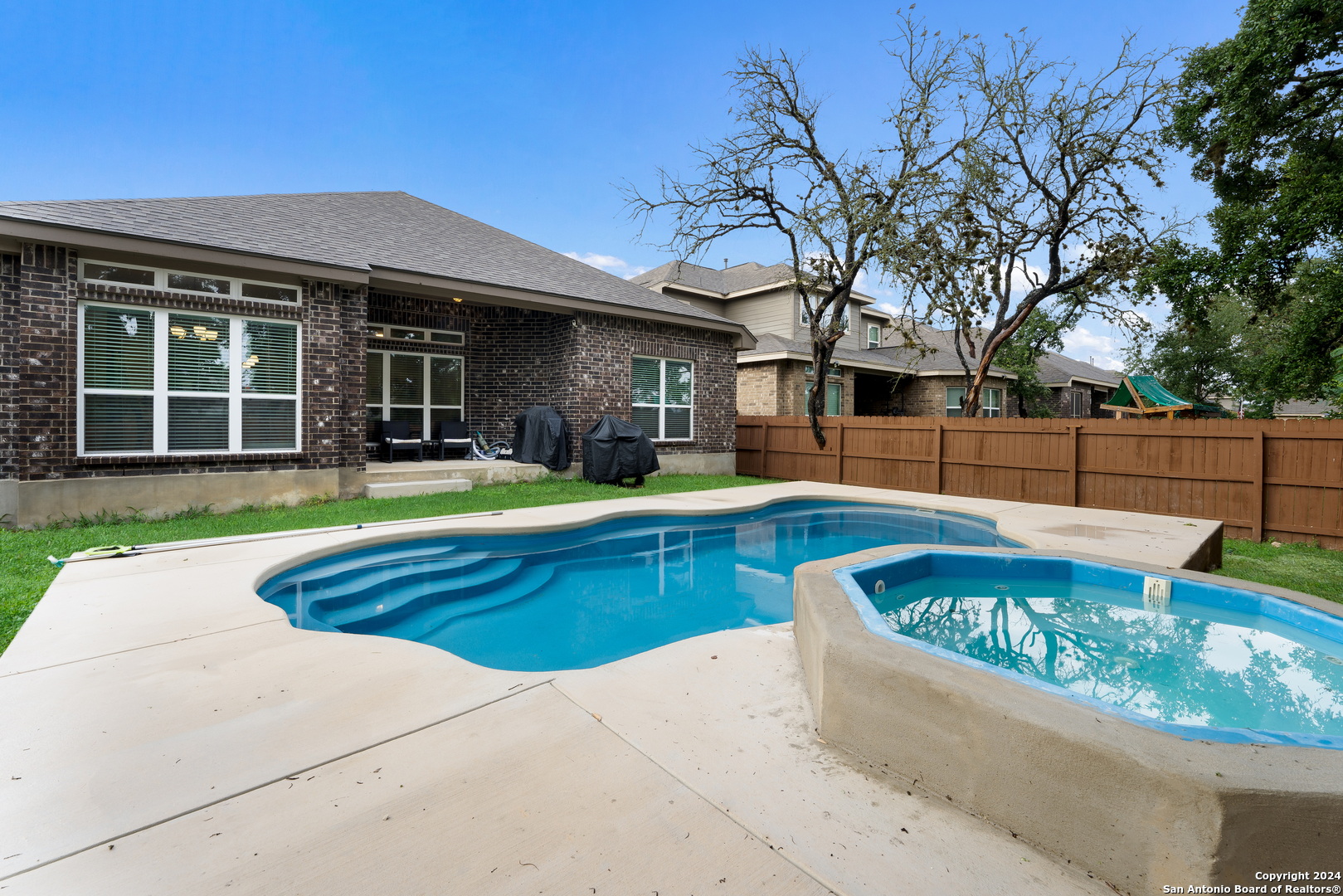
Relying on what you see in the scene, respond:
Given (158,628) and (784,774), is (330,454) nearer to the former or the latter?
(158,628)

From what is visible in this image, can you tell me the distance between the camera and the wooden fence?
24.4 ft

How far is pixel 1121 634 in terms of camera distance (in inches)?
157

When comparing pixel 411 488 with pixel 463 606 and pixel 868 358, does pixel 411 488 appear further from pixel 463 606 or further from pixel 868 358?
pixel 868 358

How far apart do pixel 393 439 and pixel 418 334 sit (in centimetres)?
218

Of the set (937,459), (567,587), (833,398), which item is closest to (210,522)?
(567,587)

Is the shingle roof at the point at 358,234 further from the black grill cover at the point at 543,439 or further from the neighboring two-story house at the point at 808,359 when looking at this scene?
the neighboring two-story house at the point at 808,359

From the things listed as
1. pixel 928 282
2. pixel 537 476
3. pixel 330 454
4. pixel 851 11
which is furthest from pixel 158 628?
pixel 851 11

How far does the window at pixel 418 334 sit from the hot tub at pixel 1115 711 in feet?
33.7

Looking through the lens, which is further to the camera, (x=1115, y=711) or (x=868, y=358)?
(x=868, y=358)

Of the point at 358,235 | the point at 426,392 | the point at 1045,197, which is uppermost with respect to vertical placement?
the point at 1045,197

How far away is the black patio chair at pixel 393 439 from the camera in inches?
440

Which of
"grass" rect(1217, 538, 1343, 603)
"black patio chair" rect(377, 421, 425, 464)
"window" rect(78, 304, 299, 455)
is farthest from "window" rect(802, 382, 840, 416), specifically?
"window" rect(78, 304, 299, 455)

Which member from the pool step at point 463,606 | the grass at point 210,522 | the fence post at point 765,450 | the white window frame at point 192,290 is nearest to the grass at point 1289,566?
the pool step at point 463,606

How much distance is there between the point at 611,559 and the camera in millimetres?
6594
